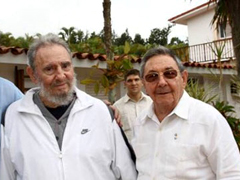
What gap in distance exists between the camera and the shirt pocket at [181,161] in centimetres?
207

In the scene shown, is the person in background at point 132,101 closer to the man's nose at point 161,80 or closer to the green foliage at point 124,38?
the man's nose at point 161,80

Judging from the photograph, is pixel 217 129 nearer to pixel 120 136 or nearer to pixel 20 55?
pixel 120 136

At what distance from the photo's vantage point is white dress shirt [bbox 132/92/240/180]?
2.01 metres

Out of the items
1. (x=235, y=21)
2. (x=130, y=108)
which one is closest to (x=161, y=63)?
(x=130, y=108)

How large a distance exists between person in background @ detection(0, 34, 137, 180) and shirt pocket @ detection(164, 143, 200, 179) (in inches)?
17.7

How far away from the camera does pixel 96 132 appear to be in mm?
2508

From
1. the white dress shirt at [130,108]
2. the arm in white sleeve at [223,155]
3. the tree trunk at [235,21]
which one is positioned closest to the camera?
the arm in white sleeve at [223,155]

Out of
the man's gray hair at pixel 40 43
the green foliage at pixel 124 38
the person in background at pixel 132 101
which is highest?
the green foliage at pixel 124 38

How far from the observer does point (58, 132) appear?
2.45 m

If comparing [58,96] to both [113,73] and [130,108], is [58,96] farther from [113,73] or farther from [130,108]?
[113,73]

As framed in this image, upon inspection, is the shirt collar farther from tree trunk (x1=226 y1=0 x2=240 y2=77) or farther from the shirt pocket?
tree trunk (x1=226 y1=0 x2=240 y2=77)

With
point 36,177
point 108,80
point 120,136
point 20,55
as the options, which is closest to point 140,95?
point 108,80

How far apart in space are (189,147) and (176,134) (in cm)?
12

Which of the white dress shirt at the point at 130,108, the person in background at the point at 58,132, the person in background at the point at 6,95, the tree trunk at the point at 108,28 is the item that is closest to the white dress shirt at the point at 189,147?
the person in background at the point at 58,132
